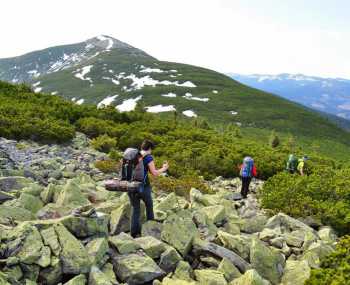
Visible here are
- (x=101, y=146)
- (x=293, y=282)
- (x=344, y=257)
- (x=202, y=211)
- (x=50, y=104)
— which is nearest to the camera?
(x=293, y=282)

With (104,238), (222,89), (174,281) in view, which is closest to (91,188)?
(104,238)

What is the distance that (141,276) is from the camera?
8469mm

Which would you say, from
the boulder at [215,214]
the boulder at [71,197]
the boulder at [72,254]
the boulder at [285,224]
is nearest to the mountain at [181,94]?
the boulder at [285,224]

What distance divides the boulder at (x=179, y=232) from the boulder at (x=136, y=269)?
1.20 m

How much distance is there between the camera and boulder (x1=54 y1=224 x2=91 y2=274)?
798 cm

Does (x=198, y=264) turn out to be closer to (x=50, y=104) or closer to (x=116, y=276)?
(x=116, y=276)

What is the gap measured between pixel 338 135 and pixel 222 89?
145 feet

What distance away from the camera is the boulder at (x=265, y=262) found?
988 cm

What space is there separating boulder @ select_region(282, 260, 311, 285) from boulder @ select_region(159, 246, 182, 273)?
2.48 metres

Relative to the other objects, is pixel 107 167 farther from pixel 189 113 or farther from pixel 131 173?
pixel 189 113

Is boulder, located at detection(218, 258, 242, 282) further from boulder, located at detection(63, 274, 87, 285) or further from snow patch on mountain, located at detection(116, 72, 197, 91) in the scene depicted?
snow patch on mountain, located at detection(116, 72, 197, 91)

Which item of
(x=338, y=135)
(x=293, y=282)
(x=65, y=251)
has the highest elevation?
(x=65, y=251)

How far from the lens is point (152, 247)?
9406 millimetres

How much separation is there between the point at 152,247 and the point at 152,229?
3.73 feet
